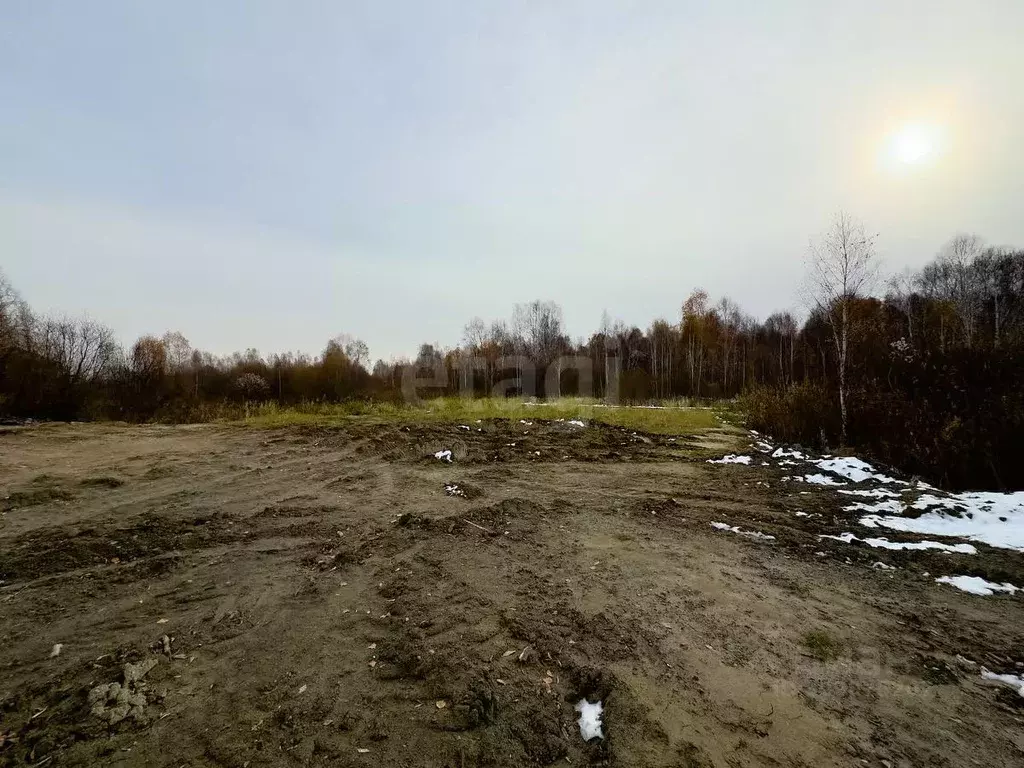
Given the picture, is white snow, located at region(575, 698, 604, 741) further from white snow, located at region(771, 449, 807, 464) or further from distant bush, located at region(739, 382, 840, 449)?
distant bush, located at region(739, 382, 840, 449)

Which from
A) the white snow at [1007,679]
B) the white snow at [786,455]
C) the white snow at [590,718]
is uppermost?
the white snow at [786,455]

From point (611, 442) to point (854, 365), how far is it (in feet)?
21.3

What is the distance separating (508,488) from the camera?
27.1 feet

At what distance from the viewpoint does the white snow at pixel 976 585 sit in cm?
434

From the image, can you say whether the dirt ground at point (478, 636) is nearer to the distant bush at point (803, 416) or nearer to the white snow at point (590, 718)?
the white snow at point (590, 718)

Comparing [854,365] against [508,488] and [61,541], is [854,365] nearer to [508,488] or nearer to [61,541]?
[508,488]

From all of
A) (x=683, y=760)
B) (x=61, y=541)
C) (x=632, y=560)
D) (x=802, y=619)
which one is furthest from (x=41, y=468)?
(x=802, y=619)

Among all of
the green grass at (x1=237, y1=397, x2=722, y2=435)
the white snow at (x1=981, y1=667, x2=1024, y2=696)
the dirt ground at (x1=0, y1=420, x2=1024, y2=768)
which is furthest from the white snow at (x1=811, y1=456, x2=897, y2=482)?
the white snow at (x1=981, y1=667, x2=1024, y2=696)

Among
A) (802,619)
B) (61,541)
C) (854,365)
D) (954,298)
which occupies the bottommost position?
(802,619)

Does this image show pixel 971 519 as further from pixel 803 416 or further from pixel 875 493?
pixel 803 416

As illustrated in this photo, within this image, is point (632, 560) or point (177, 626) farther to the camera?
point (632, 560)

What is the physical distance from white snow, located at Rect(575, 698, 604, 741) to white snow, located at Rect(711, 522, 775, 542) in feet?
13.0

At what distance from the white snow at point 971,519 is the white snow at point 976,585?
4.26 feet

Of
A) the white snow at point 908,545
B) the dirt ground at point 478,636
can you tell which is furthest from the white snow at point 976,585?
the white snow at point 908,545
